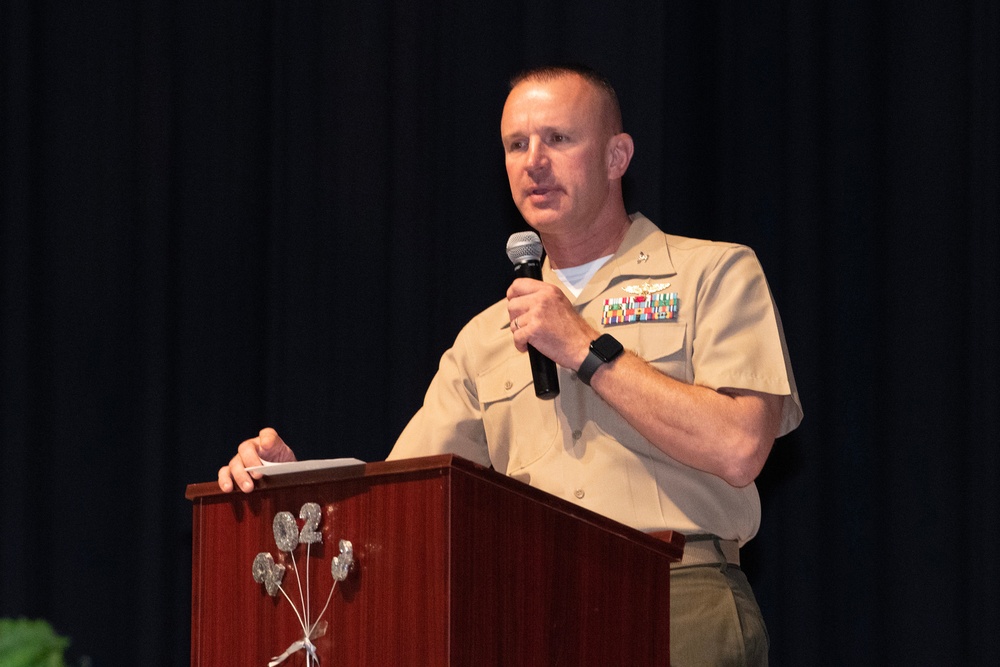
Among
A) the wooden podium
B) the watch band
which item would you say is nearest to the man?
the watch band

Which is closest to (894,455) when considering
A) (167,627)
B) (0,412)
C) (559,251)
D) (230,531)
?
(559,251)

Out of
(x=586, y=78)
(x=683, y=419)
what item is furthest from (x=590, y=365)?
(x=586, y=78)

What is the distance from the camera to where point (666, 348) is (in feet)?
7.43

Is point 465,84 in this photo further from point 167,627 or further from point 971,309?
point 167,627

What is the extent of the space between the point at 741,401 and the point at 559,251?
1.83 ft

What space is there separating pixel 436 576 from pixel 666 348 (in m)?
0.90

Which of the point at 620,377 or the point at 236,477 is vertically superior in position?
the point at 620,377

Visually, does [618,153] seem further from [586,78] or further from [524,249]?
[524,249]

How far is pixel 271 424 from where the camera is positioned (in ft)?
11.5

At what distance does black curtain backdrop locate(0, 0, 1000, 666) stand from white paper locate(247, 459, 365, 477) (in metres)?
1.61

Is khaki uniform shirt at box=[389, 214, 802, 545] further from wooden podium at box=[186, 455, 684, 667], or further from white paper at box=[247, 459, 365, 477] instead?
white paper at box=[247, 459, 365, 477]

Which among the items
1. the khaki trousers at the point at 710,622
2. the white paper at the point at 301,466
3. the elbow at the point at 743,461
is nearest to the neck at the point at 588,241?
the elbow at the point at 743,461

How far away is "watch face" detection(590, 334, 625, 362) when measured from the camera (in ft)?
6.68

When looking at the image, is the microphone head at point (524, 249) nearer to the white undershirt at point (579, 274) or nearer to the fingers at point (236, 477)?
the white undershirt at point (579, 274)
